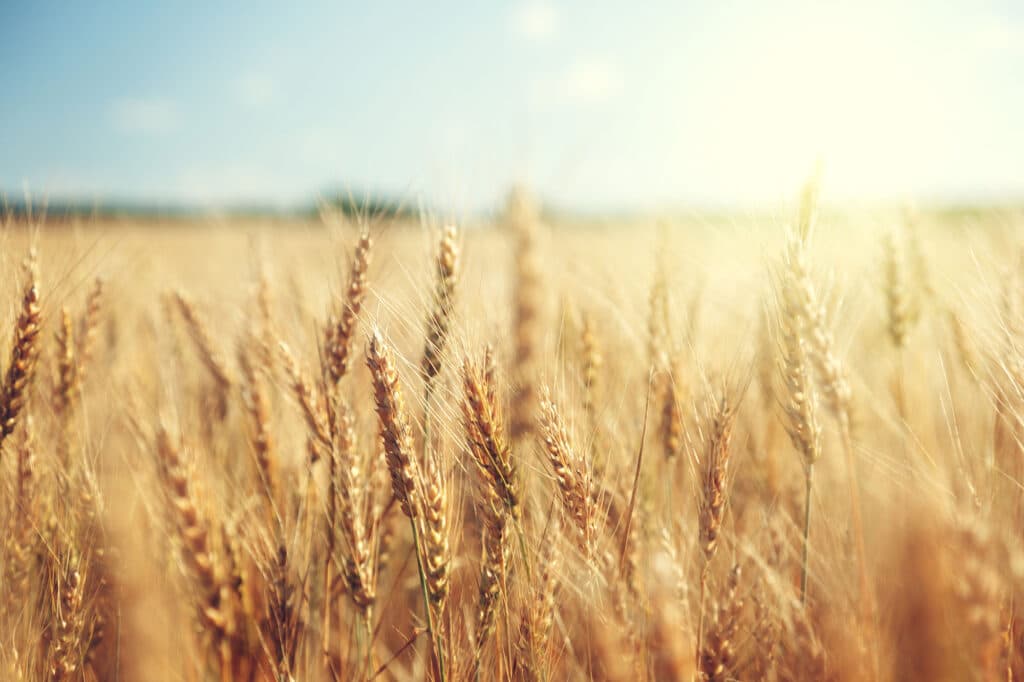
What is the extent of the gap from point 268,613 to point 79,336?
1.31m

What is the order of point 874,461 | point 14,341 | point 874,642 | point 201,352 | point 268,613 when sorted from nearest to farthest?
point 874,642
point 268,613
point 14,341
point 874,461
point 201,352

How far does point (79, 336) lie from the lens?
1.92 meters

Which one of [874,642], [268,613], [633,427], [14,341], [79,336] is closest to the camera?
[874,642]

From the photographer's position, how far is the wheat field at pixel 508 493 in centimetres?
108

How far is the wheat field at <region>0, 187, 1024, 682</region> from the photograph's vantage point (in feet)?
3.53

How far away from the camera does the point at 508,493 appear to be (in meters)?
1.08

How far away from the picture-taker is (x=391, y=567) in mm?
1933

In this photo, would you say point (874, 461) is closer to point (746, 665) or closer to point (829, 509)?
point (829, 509)

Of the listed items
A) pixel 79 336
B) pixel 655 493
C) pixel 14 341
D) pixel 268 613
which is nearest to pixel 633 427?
pixel 655 493

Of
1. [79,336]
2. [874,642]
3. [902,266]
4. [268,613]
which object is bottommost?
[268,613]

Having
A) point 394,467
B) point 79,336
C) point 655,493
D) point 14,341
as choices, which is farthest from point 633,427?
point 79,336

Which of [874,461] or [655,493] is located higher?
[874,461]

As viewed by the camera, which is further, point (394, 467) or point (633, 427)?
point (633, 427)

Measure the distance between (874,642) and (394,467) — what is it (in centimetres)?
94
